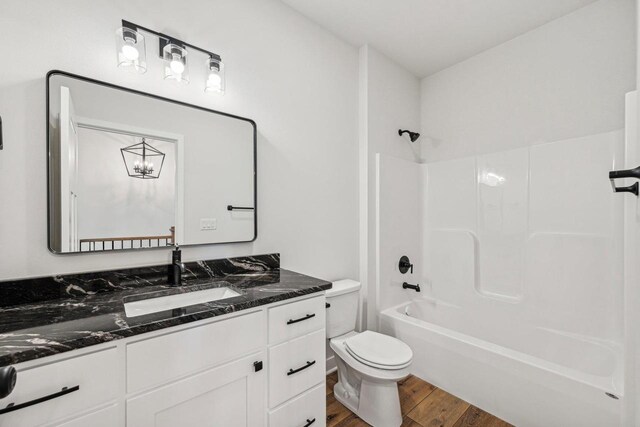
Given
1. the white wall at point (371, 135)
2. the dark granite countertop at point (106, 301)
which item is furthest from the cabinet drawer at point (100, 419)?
the white wall at point (371, 135)

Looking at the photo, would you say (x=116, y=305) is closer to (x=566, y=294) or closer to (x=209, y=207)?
(x=209, y=207)

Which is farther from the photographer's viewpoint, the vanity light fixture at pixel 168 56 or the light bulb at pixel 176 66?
the light bulb at pixel 176 66

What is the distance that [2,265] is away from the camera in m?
1.11

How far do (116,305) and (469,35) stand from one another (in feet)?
9.66

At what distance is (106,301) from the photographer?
3.79 feet

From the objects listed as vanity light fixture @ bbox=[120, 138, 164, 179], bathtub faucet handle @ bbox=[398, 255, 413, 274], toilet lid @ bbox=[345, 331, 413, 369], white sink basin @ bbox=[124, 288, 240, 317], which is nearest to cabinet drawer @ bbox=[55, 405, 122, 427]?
white sink basin @ bbox=[124, 288, 240, 317]

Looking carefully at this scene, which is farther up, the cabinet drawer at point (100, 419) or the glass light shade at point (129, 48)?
the glass light shade at point (129, 48)

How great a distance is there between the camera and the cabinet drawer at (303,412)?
1.27 m

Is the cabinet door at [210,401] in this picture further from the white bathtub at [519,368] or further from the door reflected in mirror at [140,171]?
the white bathtub at [519,368]

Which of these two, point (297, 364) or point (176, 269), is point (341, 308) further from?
point (176, 269)

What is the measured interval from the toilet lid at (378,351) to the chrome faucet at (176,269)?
1.10 m

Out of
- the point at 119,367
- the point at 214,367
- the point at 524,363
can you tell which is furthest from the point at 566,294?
the point at 119,367

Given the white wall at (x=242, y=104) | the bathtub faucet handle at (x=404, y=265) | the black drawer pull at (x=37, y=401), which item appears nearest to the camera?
the black drawer pull at (x=37, y=401)

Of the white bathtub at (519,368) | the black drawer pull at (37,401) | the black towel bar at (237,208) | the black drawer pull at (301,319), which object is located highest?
the black towel bar at (237,208)
